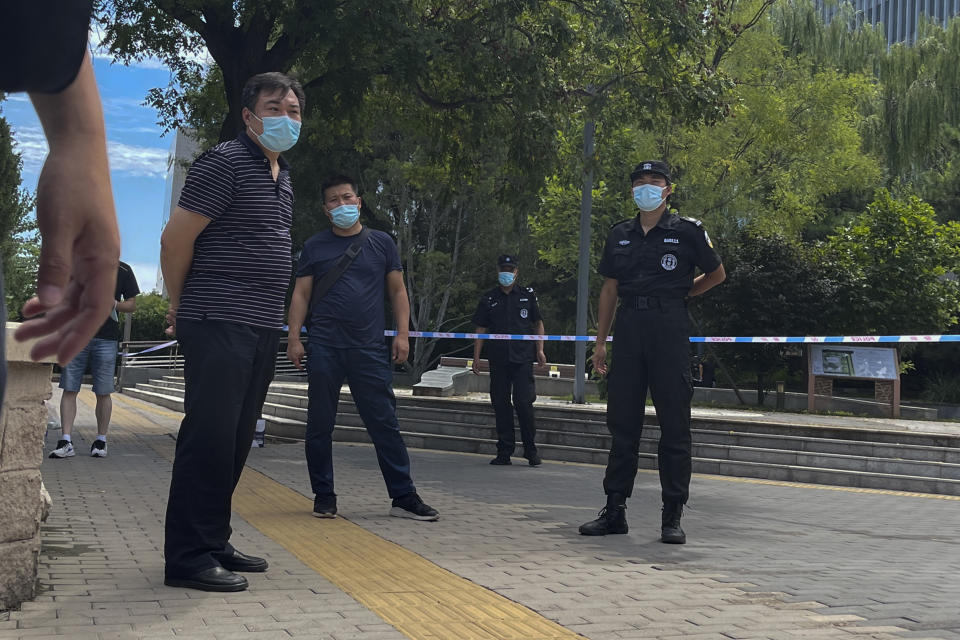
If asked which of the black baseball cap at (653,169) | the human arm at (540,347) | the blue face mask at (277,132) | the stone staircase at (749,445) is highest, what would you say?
the black baseball cap at (653,169)

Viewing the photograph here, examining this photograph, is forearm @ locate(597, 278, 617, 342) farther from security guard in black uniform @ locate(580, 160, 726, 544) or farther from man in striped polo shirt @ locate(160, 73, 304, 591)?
man in striped polo shirt @ locate(160, 73, 304, 591)

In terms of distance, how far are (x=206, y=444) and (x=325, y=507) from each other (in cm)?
192

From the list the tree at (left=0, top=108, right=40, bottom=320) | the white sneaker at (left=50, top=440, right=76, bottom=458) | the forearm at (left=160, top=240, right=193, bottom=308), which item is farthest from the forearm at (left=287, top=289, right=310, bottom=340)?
the tree at (left=0, top=108, right=40, bottom=320)

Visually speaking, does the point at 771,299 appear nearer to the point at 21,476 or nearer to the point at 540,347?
the point at 540,347

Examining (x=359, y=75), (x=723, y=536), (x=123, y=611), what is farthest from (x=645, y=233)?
(x=359, y=75)

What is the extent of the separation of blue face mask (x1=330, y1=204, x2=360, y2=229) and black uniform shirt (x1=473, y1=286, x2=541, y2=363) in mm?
3928

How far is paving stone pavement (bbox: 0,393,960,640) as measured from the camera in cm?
370

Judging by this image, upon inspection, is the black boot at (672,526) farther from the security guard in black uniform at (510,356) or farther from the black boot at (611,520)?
the security guard in black uniform at (510,356)

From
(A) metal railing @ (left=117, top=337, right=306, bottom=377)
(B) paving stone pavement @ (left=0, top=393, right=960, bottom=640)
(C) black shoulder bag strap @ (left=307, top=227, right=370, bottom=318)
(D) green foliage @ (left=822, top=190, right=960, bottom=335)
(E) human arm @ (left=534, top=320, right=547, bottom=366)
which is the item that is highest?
(D) green foliage @ (left=822, top=190, right=960, bottom=335)

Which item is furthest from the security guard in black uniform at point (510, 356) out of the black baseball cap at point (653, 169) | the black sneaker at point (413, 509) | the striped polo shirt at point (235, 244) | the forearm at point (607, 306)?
the striped polo shirt at point (235, 244)

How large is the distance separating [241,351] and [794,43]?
95.3 feet

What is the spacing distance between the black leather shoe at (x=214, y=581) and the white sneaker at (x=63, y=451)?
5454mm

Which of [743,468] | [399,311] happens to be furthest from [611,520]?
[743,468]

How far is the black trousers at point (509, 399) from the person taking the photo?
33.4ft
